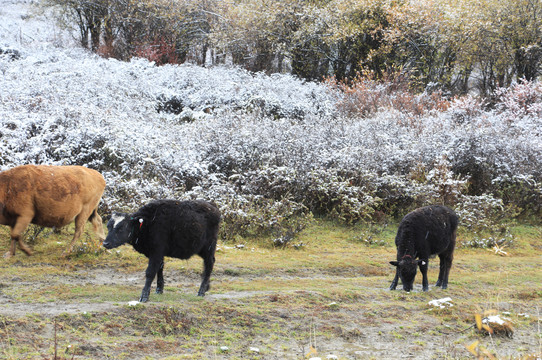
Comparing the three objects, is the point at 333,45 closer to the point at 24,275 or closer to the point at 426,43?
the point at 426,43

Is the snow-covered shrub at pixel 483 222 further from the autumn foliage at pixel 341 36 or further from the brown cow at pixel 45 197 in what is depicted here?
the autumn foliage at pixel 341 36

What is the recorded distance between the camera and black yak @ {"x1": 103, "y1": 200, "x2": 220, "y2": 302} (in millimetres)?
6801

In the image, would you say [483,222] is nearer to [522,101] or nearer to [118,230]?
[522,101]

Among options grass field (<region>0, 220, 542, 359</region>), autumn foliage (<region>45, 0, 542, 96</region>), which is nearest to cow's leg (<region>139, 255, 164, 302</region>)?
grass field (<region>0, 220, 542, 359</region>)

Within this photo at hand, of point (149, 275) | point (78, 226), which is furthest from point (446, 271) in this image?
point (78, 226)

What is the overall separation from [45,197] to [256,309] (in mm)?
4224

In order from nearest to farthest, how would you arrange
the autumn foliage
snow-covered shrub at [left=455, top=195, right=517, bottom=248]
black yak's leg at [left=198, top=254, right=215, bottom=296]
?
black yak's leg at [left=198, top=254, right=215, bottom=296] → snow-covered shrub at [left=455, top=195, right=517, bottom=248] → the autumn foliage

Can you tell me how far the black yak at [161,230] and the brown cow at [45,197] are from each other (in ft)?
7.89

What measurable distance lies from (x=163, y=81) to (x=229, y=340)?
18.0m

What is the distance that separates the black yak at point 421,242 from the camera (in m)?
8.67

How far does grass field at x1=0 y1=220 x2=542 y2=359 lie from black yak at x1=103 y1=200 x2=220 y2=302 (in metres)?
0.66

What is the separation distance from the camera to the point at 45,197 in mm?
8523

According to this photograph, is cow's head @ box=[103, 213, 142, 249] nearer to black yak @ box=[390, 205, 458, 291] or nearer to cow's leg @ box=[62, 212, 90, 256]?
cow's leg @ box=[62, 212, 90, 256]

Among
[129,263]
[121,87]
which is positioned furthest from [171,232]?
[121,87]
